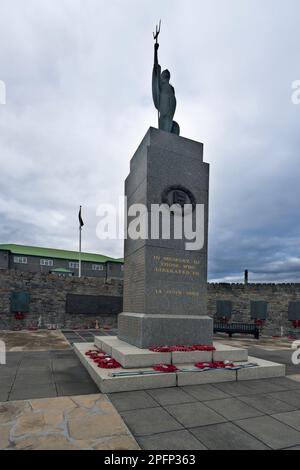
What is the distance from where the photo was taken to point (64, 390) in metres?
5.56

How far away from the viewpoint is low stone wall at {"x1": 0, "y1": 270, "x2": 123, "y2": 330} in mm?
18203

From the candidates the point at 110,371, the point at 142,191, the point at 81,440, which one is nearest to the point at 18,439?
the point at 81,440

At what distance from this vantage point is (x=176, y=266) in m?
8.23

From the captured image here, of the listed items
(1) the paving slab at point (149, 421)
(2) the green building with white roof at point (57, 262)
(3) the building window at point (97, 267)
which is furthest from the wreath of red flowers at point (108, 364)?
(3) the building window at point (97, 267)

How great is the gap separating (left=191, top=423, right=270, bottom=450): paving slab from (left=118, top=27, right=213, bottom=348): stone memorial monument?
11.6 feet

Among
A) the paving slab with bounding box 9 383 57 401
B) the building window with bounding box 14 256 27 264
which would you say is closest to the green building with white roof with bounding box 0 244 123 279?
the building window with bounding box 14 256 27 264

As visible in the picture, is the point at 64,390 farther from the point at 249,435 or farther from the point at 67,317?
the point at 67,317

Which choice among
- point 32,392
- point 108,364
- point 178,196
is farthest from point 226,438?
point 178,196

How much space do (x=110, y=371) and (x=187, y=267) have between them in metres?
3.45

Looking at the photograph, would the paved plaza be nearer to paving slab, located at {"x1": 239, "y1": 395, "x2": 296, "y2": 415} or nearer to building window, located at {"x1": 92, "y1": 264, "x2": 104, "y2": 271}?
paving slab, located at {"x1": 239, "y1": 395, "x2": 296, "y2": 415}

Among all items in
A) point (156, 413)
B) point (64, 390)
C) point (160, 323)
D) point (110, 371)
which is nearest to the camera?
point (156, 413)

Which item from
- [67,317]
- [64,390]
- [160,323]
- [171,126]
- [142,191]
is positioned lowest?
[67,317]

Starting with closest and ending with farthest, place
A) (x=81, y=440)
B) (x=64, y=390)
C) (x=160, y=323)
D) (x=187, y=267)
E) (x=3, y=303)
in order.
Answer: (x=81, y=440) < (x=64, y=390) < (x=160, y=323) < (x=187, y=267) < (x=3, y=303)

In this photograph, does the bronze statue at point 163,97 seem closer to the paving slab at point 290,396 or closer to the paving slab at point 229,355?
the paving slab at point 229,355
